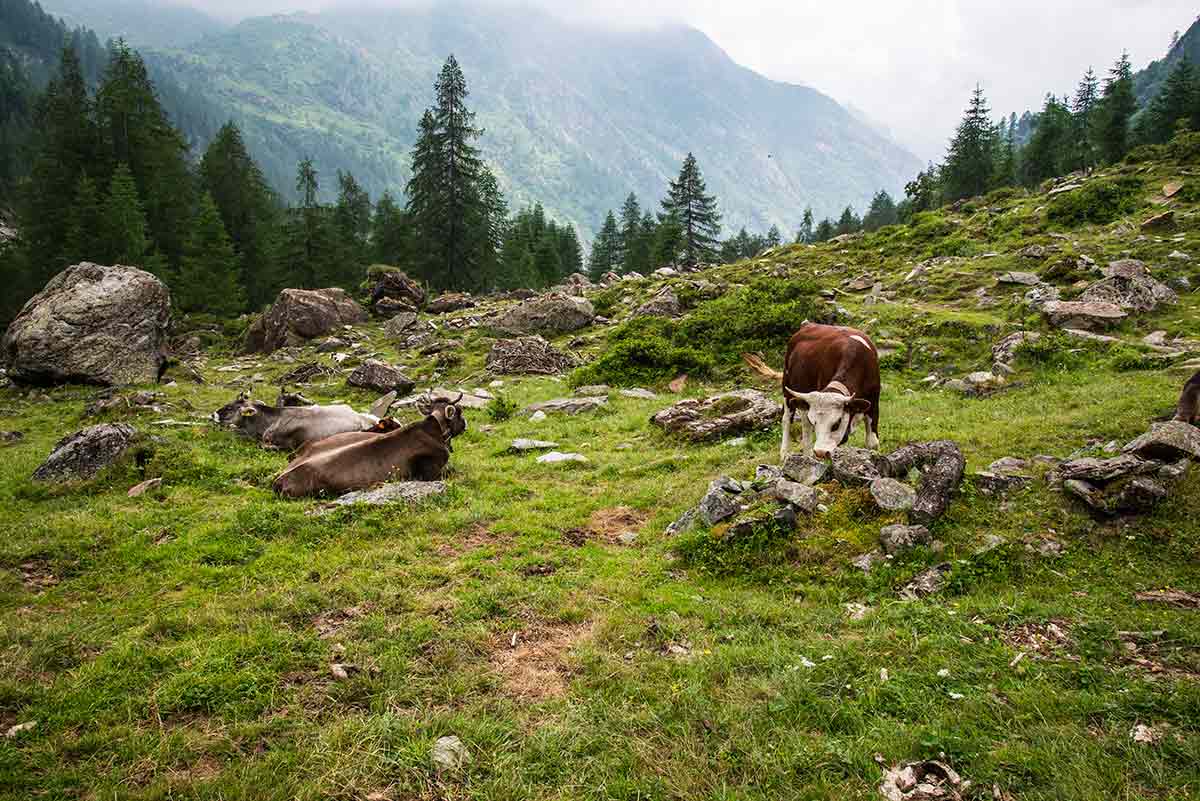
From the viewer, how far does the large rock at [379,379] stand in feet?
62.6

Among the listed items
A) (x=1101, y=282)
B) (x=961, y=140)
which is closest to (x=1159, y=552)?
(x=1101, y=282)

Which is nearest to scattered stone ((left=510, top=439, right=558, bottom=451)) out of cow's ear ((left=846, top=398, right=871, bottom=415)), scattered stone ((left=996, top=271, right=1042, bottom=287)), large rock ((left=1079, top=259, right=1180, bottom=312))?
cow's ear ((left=846, top=398, right=871, bottom=415))

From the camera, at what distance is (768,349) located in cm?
1909

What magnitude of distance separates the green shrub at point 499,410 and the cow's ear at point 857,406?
918 cm

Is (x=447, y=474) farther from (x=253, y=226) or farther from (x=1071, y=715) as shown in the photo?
(x=253, y=226)

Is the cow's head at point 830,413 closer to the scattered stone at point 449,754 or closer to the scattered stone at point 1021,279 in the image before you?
the scattered stone at point 449,754

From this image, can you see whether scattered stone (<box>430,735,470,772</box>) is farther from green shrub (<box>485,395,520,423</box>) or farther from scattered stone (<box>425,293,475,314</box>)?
scattered stone (<box>425,293,475,314</box>)

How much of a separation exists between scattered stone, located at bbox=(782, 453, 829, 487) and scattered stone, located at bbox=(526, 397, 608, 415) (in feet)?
25.5

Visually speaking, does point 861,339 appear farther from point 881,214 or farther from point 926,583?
point 881,214

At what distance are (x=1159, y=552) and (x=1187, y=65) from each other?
86.0 metres

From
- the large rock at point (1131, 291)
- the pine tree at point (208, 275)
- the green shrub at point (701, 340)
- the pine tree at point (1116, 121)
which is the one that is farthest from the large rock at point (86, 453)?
the pine tree at point (1116, 121)

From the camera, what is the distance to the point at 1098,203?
27781 millimetres

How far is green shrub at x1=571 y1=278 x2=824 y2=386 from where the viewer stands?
18.8 meters

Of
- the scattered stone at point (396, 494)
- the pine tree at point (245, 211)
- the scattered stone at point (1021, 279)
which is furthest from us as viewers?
the pine tree at point (245, 211)
